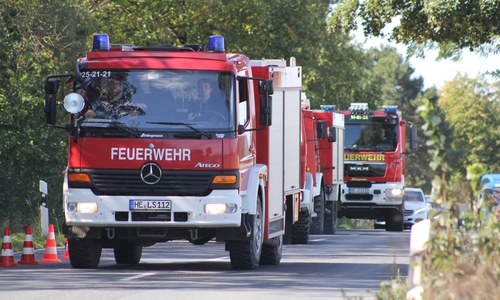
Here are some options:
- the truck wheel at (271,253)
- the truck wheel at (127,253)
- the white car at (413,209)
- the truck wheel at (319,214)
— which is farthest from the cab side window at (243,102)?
the white car at (413,209)

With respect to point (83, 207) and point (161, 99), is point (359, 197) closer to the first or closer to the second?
point (161, 99)

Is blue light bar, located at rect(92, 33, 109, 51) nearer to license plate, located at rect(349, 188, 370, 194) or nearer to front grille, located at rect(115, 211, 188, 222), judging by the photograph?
front grille, located at rect(115, 211, 188, 222)

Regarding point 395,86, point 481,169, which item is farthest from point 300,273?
point 395,86

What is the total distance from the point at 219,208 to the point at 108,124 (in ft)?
5.52

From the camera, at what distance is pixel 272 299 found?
10414mm

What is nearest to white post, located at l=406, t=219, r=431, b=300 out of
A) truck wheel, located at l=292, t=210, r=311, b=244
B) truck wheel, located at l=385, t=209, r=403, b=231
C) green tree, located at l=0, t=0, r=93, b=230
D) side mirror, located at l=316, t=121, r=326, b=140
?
truck wheel, located at l=292, t=210, r=311, b=244

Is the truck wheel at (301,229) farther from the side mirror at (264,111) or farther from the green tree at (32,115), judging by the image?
the side mirror at (264,111)

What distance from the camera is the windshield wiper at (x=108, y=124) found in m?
13.2

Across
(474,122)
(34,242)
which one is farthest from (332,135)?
(474,122)

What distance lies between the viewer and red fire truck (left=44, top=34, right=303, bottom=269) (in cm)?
1314

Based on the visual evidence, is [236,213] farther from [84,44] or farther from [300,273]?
[84,44]

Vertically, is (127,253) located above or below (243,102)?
below

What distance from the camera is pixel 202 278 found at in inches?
505

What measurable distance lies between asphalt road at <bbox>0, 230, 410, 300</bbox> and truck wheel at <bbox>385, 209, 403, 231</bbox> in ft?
44.7
